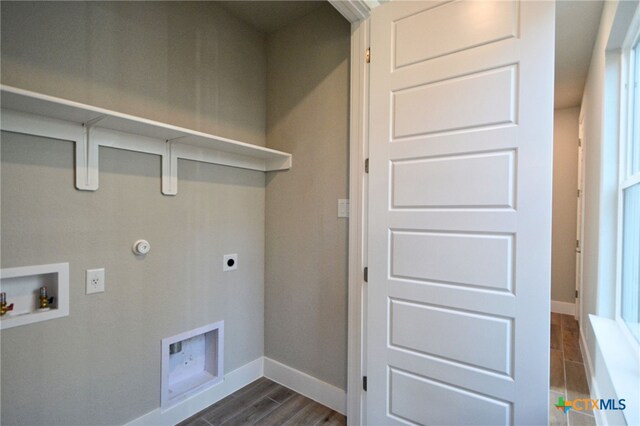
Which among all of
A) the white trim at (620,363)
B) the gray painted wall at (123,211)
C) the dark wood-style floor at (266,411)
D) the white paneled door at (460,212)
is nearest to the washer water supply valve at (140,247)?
the gray painted wall at (123,211)

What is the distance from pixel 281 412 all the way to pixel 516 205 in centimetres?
186

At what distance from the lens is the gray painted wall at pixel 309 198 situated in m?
1.96

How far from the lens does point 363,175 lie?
1732 mm

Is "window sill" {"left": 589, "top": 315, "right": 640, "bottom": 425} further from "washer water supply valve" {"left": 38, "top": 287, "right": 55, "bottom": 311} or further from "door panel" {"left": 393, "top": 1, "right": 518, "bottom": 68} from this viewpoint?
"washer water supply valve" {"left": 38, "top": 287, "right": 55, "bottom": 311}

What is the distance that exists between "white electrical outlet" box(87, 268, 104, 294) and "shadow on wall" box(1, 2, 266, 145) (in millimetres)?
867

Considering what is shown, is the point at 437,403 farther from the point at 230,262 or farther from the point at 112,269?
the point at 112,269

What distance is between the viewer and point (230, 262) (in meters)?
2.15

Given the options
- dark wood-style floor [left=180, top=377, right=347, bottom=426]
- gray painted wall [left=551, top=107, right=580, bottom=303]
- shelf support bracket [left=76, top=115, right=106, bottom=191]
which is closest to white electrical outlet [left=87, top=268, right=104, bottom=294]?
shelf support bracket [left=76, top=115, right=106, bottom=191]

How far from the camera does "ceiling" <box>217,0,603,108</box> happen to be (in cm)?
204

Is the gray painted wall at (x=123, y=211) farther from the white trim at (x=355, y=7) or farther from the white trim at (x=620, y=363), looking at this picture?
the white trim at (x=620, y=363)

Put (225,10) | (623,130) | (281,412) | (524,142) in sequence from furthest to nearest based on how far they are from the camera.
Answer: (225,10) → (281,412) → (623,130) → (524,142)

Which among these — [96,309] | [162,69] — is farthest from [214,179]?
[96,309]

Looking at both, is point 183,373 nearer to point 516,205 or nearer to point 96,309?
point 96,309

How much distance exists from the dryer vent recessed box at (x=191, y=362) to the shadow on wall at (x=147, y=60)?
140 cm
